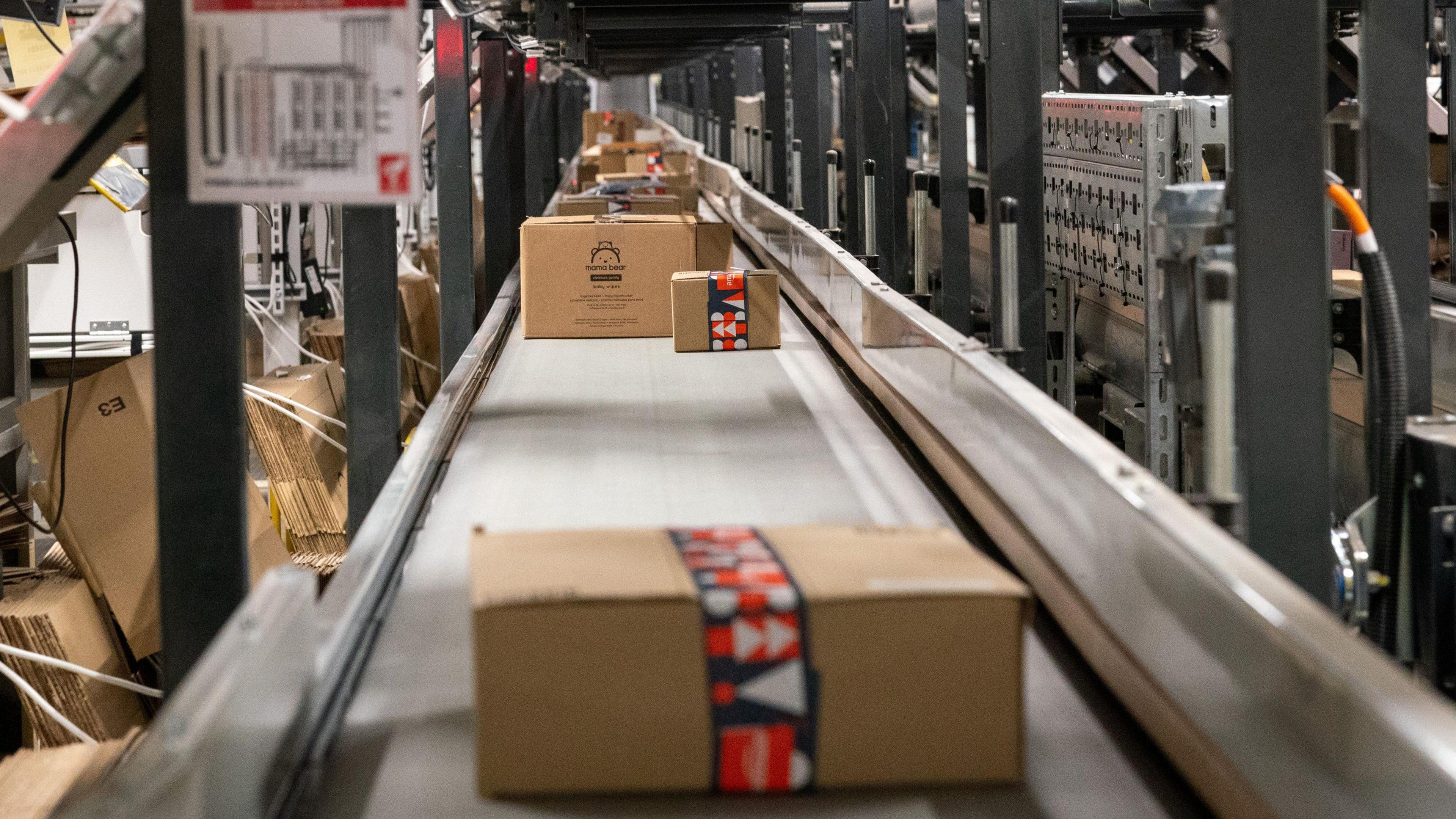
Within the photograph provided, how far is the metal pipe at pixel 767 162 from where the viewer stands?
10219 millimetres

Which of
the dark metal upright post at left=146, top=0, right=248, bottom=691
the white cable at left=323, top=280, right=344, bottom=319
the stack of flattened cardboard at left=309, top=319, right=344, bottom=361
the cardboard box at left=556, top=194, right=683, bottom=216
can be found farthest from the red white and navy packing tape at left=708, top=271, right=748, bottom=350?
the white cable at left=323, top=280, right=344, bottom=319

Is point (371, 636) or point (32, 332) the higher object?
point (32, 332)

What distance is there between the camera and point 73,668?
292cm

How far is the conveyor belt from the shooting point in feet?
4.60

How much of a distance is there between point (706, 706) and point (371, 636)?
2.20ft

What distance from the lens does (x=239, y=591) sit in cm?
175

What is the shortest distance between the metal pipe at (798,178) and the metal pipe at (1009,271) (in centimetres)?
530

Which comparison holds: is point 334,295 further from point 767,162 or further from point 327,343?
point 767,162

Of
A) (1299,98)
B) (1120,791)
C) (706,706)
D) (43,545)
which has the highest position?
(1299,98)

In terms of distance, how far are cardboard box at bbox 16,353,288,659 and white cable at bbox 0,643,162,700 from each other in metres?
0.16

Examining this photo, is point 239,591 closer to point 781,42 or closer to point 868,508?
point 868,508

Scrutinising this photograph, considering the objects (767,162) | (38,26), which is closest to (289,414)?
(38,26)

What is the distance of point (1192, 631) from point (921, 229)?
284 cm

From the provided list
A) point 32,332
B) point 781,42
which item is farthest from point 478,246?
point 781,42
